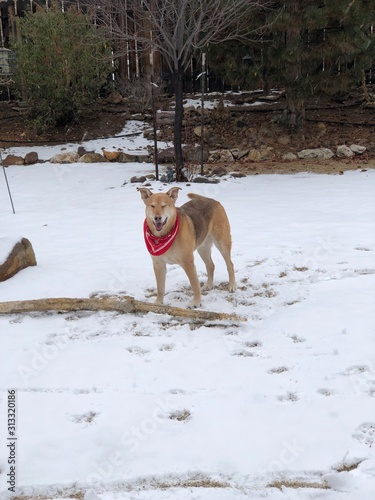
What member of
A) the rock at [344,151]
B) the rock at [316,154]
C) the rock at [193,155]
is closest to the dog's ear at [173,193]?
the rock at [193,155]

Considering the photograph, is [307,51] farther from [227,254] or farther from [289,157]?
[227,254]

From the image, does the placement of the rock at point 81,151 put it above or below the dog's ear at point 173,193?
below

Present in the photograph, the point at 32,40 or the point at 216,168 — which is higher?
the point at 32,40

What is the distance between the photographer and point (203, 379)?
371 cm

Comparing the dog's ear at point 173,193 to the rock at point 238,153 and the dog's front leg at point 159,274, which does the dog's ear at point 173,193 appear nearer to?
the dog's front leg at point 159,274

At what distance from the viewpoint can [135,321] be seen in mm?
→ 4688

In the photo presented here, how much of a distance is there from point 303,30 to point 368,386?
11.0 metres

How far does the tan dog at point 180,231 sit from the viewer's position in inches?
187

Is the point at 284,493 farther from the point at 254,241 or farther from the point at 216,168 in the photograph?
the point at 216,168

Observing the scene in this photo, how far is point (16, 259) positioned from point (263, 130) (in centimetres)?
917

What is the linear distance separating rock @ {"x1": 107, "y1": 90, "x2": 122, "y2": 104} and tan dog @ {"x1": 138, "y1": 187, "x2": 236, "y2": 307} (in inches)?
456

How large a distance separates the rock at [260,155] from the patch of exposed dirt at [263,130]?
4.5 inches

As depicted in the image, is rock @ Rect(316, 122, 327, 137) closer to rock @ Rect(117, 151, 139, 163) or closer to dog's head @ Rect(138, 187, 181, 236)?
rock @ Rect(117, 151, 139, 163)

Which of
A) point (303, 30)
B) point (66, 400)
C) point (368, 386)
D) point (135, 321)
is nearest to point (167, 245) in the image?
point (135, 321)
